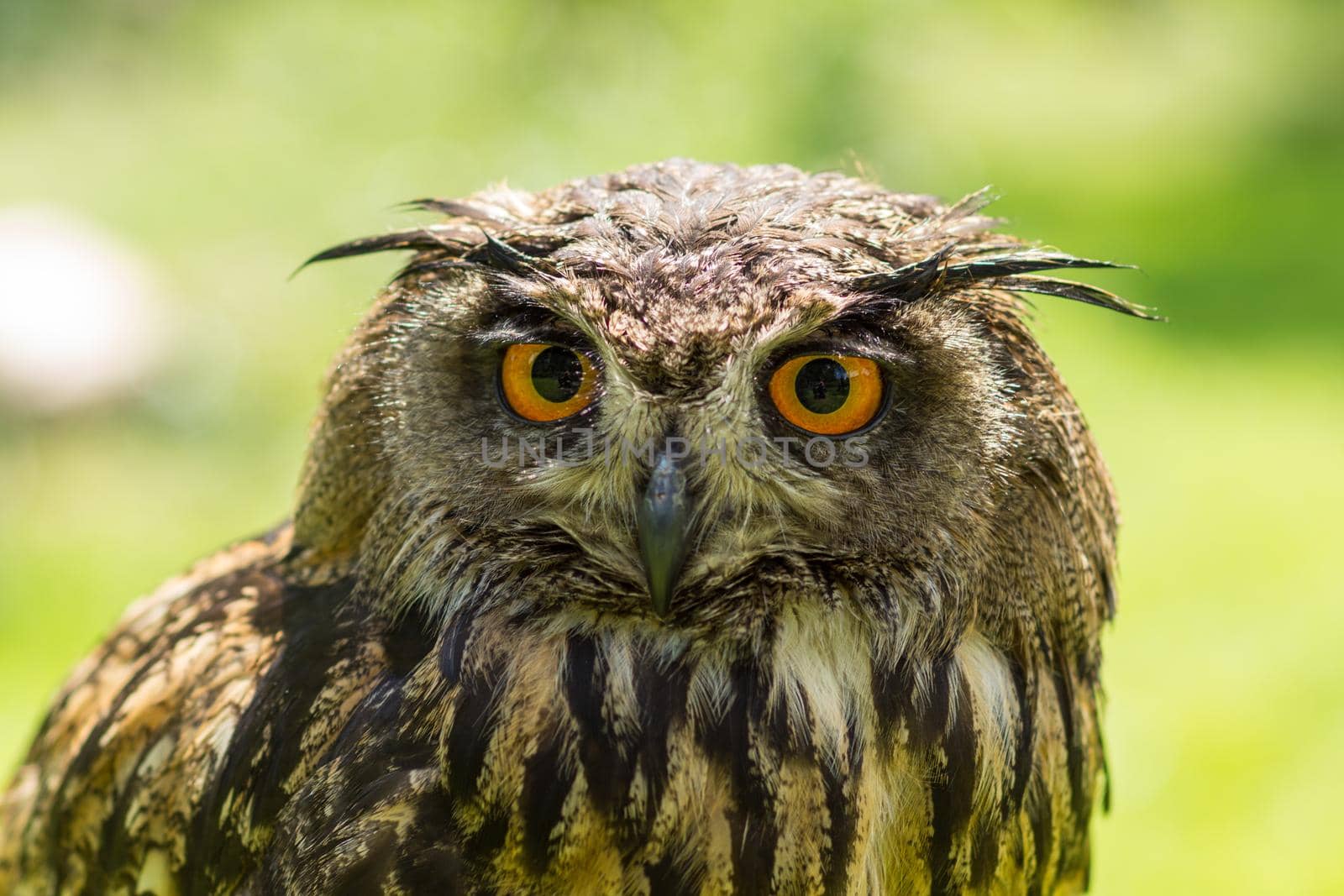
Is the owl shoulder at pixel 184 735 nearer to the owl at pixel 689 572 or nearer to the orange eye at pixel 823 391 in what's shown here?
the owl at pixel 689 572

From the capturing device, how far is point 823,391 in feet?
4.22

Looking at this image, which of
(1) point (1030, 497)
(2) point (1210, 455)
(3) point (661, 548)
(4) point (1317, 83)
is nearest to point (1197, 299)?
(2) point (1210, 455)

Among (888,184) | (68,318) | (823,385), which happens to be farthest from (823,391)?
(888,184)

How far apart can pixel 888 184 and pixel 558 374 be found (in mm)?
3813

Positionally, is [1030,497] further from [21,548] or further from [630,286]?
[21,548]

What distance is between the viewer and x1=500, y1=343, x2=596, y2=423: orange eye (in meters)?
1.31

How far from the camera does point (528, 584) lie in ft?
4.47

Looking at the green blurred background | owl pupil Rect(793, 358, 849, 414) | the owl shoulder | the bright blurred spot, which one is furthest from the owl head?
the bright blurred spot

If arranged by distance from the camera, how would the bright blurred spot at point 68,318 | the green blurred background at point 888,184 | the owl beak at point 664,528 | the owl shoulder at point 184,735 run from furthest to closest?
the bright blurred spot at point 68,318
the green blurred background at point 888,184
the owl shoulder at point 184,735
the owl beak at point 664,528

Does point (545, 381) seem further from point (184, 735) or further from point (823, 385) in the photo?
point (184, 735)

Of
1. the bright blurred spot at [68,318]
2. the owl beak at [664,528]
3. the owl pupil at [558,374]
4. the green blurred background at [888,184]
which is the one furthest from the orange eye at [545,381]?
the bright blurred spot at [68,318]

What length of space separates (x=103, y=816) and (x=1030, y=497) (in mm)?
1146

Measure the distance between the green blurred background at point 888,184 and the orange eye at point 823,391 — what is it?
1.25 meters

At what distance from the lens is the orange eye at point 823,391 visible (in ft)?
4.21
